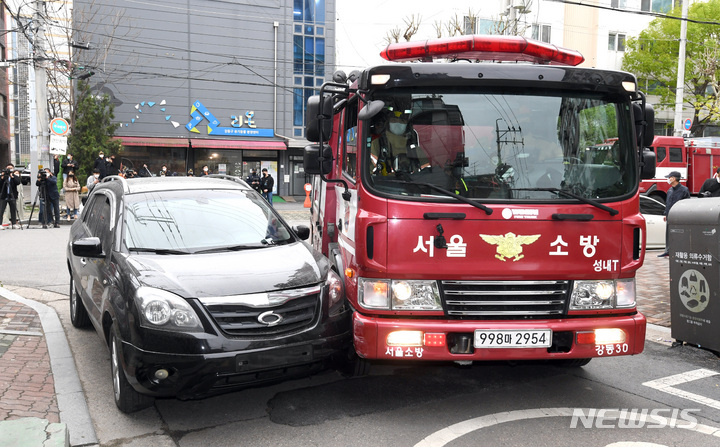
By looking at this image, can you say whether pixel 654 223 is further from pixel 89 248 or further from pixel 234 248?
pixel 89 248

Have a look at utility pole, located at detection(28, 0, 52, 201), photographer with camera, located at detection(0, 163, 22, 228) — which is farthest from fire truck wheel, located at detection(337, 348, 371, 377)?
utility pole, located at detection(28, 0, 52, 201)

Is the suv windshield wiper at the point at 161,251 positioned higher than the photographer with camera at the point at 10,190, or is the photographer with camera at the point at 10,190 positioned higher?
the suv windshield wiper at the point at 161,251

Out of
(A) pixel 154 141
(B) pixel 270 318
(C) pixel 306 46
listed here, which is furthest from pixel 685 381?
(C) pixel 306 46

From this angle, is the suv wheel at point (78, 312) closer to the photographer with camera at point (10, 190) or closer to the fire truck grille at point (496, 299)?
the fire truck grille at point (496, 299)

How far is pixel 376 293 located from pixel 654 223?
38.5ft

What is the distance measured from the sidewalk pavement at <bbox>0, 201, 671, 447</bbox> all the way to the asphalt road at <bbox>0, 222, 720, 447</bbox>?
146 mm

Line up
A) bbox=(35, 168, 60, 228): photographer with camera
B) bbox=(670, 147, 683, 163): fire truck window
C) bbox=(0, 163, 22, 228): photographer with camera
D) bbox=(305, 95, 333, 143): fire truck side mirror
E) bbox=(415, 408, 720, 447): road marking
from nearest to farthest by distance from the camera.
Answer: bbox=(415, 408, 720, 447): road marking < bbox=(305, 95, 333, 143): fire truck side mirror < bbox=(0, 163, 22, 228): photographer with camera < bbox=(35, 168, 60, 228): photographer with camera < bbox=(670, 147, 683, 163): fire truck window

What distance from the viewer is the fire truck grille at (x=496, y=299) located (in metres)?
4.36

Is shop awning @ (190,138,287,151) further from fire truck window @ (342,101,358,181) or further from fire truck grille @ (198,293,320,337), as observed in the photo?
fire truck grille @ (198,293,320,337)

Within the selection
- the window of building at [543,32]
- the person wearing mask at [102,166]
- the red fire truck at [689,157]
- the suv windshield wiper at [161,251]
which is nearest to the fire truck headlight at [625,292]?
the suv windshield wiper at [161,251]

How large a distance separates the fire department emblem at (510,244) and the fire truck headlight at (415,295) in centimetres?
50

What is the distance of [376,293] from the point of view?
173 inches

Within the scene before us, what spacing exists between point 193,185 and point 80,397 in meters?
2.20

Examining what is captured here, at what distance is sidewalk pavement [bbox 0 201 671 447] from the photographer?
3.94m
